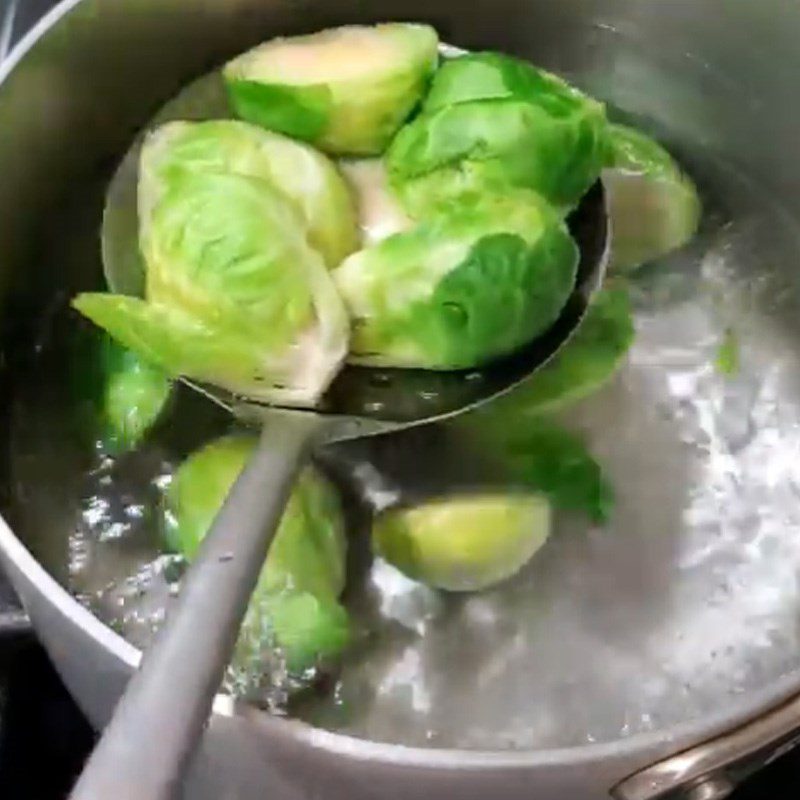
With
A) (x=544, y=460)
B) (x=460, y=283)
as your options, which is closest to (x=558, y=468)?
(x=544, y=460)

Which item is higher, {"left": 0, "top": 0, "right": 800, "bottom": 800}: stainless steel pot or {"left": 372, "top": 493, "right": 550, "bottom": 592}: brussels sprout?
A: {"left": 0, "top": 0, "right": 800, "bottom": 800}: stainless steel pot

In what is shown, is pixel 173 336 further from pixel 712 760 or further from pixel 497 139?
pixel 712 760

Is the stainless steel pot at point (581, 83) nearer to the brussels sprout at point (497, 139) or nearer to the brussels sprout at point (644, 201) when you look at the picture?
the brussels sprout at point (644, 201)

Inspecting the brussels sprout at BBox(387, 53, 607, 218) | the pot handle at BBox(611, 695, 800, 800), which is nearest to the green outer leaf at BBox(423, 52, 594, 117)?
the brussels sprout at BBox(387, 53, 607, 218)

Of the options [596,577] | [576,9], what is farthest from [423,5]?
[596,577]

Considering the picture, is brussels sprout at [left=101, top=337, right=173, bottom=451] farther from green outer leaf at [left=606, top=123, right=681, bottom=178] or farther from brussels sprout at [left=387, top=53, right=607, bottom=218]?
green outer leaf at [left=606, top=123, right=681, bottom=178]
